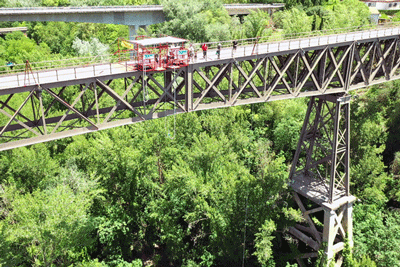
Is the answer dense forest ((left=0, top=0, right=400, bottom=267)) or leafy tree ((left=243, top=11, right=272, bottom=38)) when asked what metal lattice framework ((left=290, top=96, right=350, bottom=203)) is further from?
leafy tree ((left=243, top=11, right=272, bottom=38))

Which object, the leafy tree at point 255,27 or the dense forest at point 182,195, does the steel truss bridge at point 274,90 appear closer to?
the dense forest at point 182,195

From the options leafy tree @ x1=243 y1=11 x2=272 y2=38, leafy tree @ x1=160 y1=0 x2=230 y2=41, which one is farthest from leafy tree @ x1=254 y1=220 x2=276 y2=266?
leafy tree @ x1=160 y1=0 x2=230 y2=41

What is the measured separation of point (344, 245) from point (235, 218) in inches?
372

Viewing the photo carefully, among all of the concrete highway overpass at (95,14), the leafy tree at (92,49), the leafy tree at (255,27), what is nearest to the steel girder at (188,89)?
the leafy tree at (255,27)

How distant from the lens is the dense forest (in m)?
29.7

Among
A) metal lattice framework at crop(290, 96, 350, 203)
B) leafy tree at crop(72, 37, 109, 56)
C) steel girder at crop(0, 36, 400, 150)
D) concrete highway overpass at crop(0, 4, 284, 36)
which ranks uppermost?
concrete highway overpass at crop(0, 4, 284, 36)

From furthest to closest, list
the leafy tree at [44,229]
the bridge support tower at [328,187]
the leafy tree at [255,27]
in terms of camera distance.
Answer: the leafy tree at [255,27] → the bridge support tower at [328,187] → the leafy tree at [44,229]

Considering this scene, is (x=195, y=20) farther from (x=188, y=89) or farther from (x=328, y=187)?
(x=188, y=89)

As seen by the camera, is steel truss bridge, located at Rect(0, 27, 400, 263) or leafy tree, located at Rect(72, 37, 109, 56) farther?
leafy tree, located at Rect(72, 37, 109, 56)

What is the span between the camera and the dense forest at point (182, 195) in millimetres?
29703

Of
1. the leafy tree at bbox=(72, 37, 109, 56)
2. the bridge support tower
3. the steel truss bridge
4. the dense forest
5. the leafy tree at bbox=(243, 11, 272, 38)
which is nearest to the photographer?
the steel truss bridge

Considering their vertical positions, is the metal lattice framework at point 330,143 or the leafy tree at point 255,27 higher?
the leafy tree at point 255,27

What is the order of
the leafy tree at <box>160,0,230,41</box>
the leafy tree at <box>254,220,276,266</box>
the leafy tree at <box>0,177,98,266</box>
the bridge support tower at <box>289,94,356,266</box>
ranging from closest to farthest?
the leafy tree at <box>0,177,98,266</box> < the leafy tree at <box>254,220,276,266</box> < the bridge support tower at <box>289,94,356,266</box> < the leafy tree at <box>160,0,230,41</box>

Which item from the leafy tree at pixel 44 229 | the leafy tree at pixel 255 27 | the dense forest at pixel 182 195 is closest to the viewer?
the leafy tree at pixel 44 229
